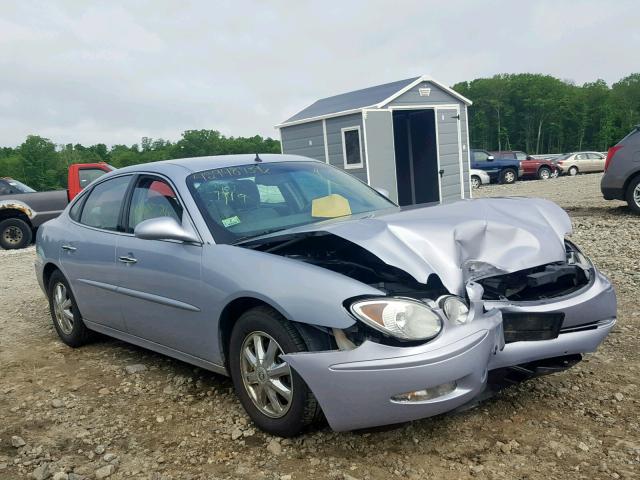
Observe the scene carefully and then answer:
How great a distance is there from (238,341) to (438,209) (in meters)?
1.36

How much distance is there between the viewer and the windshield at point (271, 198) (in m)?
3.50

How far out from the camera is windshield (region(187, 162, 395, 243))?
350 cm

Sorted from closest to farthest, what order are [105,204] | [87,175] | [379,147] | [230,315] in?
[230,315]
[105,204]
[87,175]
[379,147]

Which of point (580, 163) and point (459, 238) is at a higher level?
point (459, 238)

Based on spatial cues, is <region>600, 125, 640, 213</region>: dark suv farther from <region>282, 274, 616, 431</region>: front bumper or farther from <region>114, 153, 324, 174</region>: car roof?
<region>282, 274, 616, 431</region>: front bumper

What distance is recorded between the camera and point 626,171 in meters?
9.77

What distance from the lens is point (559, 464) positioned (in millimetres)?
2492

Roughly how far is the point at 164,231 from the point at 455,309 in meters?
1.70

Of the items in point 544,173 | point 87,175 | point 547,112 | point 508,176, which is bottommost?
point 544,173

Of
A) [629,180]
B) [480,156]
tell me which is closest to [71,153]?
[480,156]

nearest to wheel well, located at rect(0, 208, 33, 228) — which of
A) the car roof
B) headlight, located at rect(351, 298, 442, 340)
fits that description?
the car roof

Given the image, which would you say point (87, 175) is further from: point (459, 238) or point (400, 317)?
point (400, 317)

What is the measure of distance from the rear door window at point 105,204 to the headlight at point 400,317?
2437mm

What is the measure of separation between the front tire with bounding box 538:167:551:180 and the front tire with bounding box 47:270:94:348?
88.9 ft
